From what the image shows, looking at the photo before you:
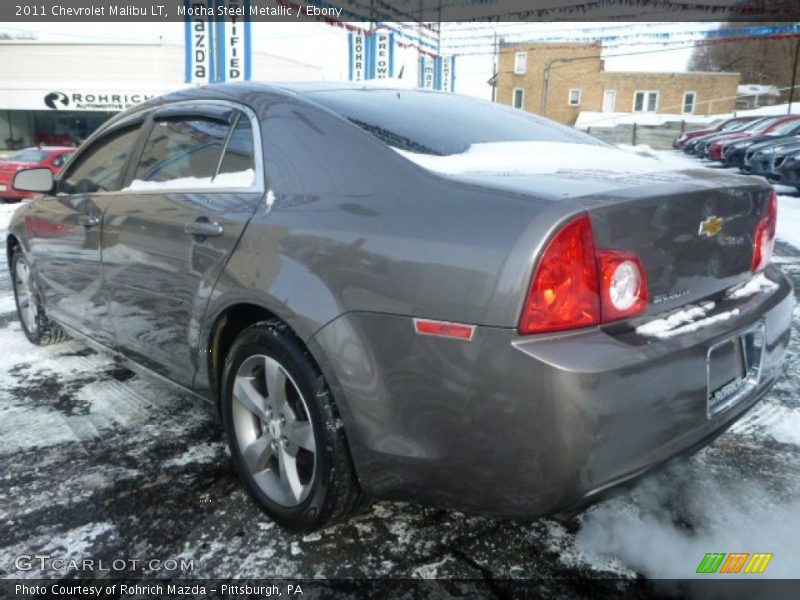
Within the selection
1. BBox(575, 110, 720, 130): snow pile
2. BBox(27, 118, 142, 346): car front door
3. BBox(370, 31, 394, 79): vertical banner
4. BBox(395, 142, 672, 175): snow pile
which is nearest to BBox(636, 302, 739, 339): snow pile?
BBox(395, 142, 672, 175): snow pile

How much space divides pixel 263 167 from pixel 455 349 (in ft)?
3.52

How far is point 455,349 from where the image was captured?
1.65 meters

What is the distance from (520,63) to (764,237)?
167 feet

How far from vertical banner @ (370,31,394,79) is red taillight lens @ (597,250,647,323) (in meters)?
22.8

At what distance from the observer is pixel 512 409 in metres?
1.59

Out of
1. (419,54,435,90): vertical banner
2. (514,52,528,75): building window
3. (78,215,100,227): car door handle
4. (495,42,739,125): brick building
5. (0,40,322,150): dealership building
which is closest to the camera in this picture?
(78,215,100,227): car door handle

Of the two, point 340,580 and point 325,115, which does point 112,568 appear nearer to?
point 340,580

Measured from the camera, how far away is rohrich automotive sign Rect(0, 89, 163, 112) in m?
31.1

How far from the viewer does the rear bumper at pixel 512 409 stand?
5.12 ft

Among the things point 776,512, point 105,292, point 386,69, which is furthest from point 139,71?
point 776,512

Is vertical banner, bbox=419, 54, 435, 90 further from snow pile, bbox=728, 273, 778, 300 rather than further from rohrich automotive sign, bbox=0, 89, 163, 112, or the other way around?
snow pile, bbox=728, 273, 778, 300

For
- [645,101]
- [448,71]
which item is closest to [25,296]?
[448,71]

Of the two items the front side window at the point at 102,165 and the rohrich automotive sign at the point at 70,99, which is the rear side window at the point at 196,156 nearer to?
the front side window at the point at 102,165

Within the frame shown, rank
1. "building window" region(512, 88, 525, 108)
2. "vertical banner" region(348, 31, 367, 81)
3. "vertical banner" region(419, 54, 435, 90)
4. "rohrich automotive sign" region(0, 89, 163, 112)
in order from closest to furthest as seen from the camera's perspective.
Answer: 1. "vertical banner" region(348, 31, 367, 81)
2. "rohrich automotive sign" region(0, 89, 163, 112)
3. "vertical banner" region(419, 54, 435, 90)
4. "building window" region(512, 88, 525, 108)
